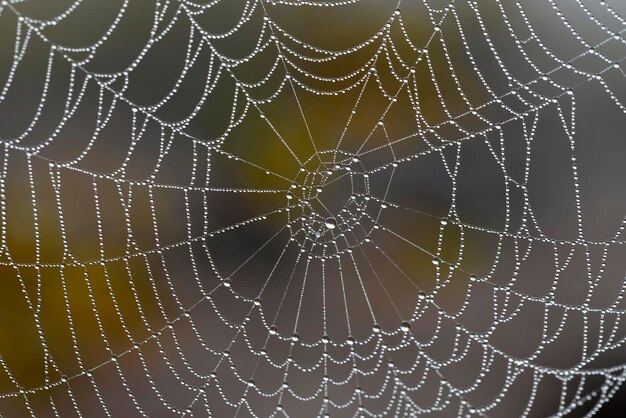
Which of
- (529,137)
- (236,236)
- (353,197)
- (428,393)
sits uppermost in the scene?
(529,137)

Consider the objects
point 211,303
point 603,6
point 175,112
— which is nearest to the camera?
point 603,6

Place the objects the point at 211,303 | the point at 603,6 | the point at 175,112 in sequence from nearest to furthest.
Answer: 1. the point at 603,6
2. the point at 175,112
3. the point at 211,303

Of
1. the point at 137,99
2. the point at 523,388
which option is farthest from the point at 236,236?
the point at 523,388

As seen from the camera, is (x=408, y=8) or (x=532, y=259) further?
(x=532, y=259)

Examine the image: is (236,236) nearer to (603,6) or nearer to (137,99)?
(137,99)

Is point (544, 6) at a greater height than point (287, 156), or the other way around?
point (544, 6)

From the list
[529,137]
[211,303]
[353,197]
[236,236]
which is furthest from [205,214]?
[529,137]

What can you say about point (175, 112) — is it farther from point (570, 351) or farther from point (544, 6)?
A: point (570, 351)
